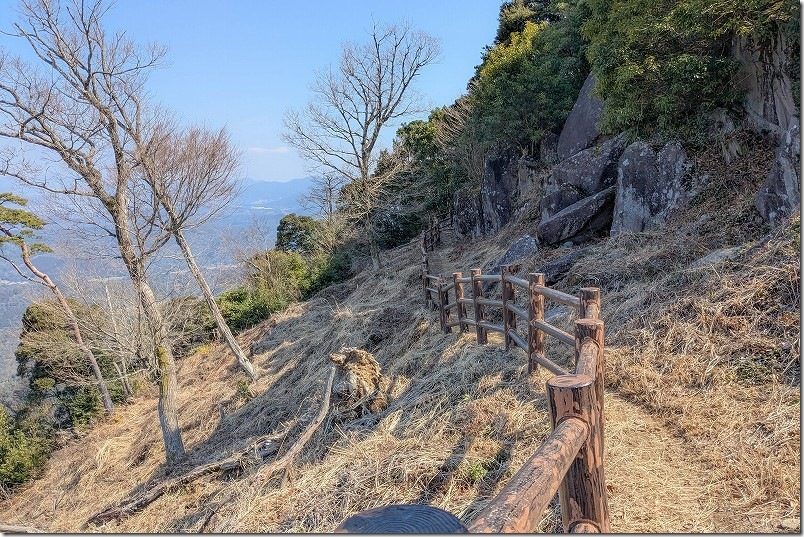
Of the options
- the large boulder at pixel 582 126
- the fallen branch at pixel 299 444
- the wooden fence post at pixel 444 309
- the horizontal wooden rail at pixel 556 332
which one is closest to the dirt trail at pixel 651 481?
the horizontal wooden rail at pixel 556 332

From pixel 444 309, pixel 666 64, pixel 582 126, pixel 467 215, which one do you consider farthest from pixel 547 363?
pixel 467 215

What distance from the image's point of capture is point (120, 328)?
376 inches

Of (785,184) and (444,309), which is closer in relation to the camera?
(785,184)

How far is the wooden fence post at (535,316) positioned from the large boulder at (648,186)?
14.5 ft

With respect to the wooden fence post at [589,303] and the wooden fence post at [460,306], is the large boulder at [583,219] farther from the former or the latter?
the wooden fence post at [589,303]

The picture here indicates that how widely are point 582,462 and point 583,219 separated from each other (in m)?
8.12

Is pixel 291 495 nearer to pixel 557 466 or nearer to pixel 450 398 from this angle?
pixel 450 398

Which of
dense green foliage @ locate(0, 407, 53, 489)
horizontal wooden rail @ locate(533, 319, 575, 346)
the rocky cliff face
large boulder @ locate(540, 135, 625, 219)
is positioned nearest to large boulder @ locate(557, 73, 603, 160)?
the rocky cliff face

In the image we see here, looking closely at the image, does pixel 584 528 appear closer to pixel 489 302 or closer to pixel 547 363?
pixel 547 363

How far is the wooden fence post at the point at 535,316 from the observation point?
14.8 ft

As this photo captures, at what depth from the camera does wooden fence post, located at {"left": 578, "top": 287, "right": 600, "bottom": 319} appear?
A: 353 cm

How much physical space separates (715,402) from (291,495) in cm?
355

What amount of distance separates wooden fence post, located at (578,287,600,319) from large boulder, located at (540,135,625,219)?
6.72 m

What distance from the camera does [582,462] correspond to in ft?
6.24
